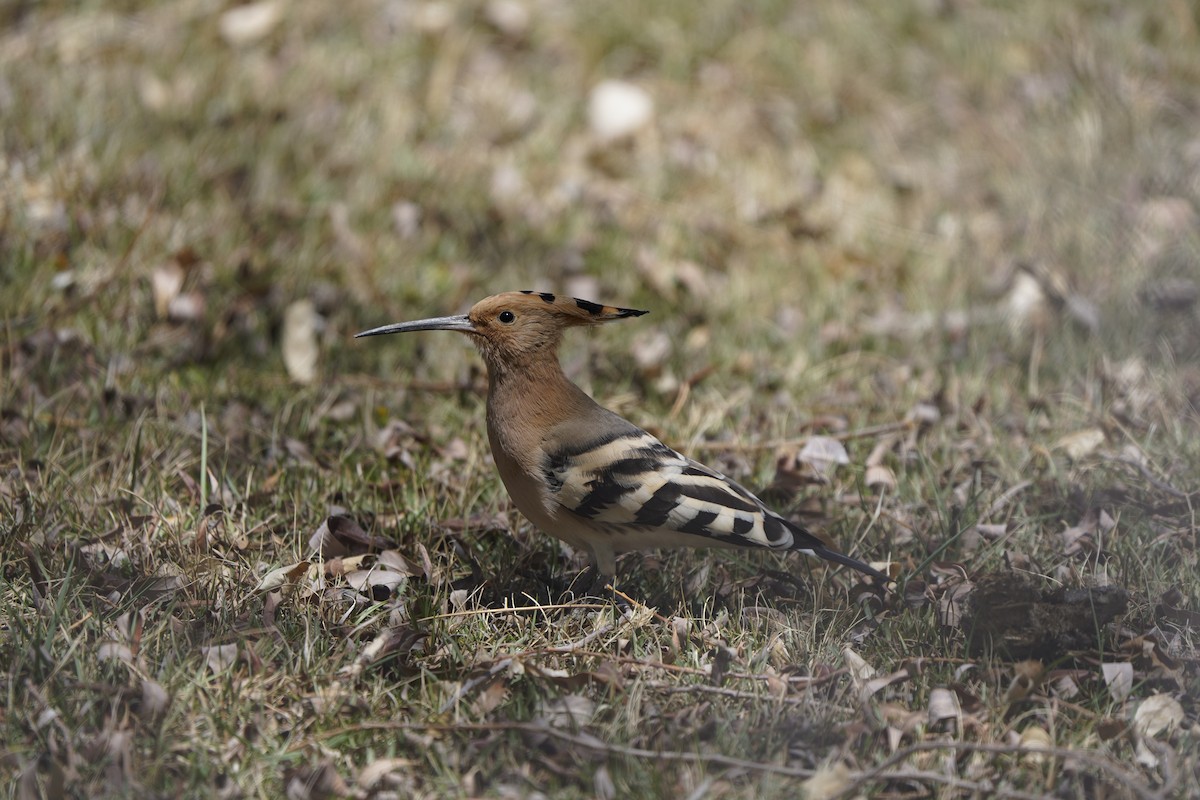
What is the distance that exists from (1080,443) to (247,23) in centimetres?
440

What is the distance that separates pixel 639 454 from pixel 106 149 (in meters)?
3.12

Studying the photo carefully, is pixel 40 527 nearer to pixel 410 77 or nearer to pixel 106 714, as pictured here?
pixel 106 714

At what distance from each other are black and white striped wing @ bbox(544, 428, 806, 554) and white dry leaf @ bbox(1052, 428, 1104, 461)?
1.43m

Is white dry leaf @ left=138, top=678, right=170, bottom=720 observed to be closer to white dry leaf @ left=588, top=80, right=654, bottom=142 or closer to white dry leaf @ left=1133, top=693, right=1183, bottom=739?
white dry leaf @ left=1133, top=693, right=1183, bottom=739

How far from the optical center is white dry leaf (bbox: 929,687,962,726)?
9.75 ft

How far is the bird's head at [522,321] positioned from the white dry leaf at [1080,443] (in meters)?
1.80

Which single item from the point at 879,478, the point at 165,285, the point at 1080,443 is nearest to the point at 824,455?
the point at 879,478

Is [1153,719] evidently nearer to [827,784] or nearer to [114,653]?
[827,784]

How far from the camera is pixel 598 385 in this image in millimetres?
4859

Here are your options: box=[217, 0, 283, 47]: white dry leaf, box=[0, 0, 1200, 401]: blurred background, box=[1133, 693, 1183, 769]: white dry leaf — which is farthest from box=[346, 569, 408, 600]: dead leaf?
box=[217, 0, 283, 47]: white dry leaf

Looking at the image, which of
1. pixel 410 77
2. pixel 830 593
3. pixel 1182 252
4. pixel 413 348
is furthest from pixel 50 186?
pixel 1182 252

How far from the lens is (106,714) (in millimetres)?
2775

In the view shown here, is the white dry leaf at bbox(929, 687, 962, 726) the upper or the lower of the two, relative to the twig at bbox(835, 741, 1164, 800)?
lower

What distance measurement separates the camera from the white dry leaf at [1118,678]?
306 centimetres
